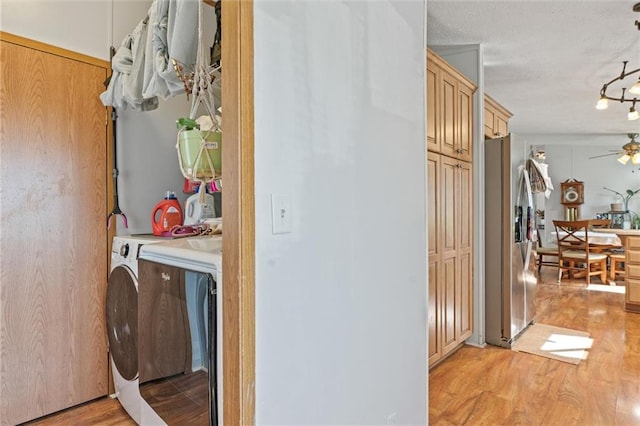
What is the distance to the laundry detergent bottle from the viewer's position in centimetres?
215

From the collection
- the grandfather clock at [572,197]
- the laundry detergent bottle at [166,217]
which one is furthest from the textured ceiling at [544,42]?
Result: the grandfather clock at [572,197]

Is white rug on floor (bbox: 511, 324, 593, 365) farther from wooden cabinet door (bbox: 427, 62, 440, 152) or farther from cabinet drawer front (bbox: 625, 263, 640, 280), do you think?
wooden cabinet door (bbox: 427, 62, 440, 152)

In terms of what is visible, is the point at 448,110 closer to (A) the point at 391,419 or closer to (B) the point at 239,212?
(A) the point at 391,419

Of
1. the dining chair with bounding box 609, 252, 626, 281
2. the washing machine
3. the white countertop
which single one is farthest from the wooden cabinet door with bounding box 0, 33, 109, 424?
the dining chair with bounding box 609, 252, 626, 281

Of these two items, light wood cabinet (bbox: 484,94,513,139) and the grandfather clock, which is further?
the grandfather clock

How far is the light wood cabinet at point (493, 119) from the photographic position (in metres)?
3.51

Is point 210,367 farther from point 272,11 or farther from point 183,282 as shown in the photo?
point 272,11

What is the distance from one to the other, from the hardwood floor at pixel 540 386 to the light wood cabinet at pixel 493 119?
6.33 ft

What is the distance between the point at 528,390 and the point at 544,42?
8.78ft

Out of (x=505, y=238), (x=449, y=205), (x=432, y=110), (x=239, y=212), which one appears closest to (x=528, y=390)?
(x=505, y=238)

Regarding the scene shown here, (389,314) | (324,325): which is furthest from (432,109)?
(324,325)

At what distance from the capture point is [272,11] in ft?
3.45

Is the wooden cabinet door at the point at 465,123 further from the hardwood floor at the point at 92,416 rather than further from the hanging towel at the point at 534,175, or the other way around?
the hardwood floor at the point at 92,416

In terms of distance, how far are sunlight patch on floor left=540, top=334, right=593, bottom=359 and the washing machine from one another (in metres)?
2.99
